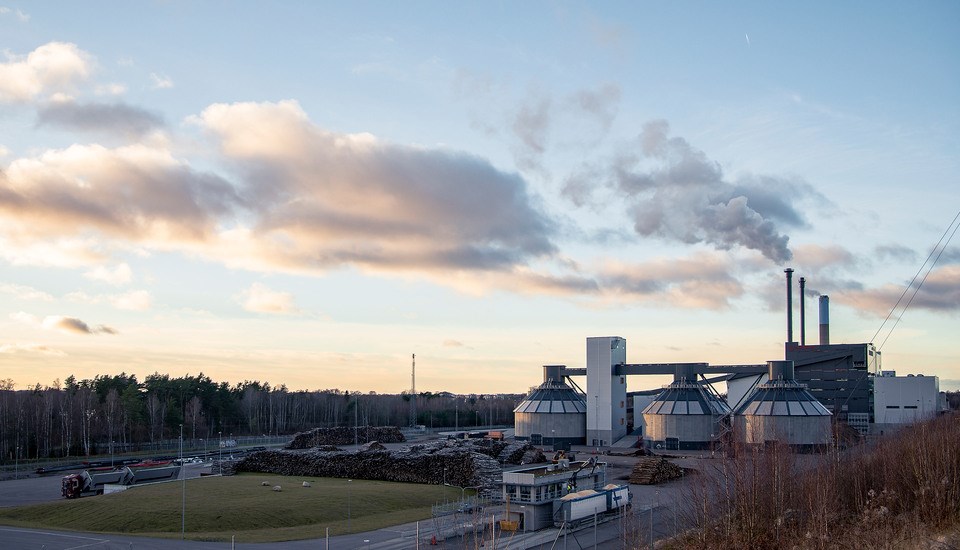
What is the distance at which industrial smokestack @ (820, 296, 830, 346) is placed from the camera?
116500 millimetres

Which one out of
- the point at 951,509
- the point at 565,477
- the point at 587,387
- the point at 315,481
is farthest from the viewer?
the point at 587,387

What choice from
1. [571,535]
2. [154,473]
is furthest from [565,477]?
[154,473]

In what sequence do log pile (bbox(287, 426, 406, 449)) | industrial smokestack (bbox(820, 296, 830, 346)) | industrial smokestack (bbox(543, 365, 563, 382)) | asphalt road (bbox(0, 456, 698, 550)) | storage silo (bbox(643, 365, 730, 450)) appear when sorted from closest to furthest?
asphalt road (bbox(0, 456, 698, 550))
storage silo (bbox(643, 365, 730, 450))
log pile (bbox(287, 426, 406, 449))
industrial smokestack (bbox(543, 365, 563, 382))
industrial smokestack (bbox(820, 296, 830, 346))

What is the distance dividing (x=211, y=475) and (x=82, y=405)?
48.6 m

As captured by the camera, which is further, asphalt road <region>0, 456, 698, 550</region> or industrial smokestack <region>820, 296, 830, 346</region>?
industrial smokestack <region>820, 296, 830, 346</region>

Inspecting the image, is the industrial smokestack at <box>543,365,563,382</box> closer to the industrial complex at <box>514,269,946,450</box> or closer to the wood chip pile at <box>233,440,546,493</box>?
the industrial complex at <box>514,269,946,450</box>

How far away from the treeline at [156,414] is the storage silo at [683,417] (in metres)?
48.5

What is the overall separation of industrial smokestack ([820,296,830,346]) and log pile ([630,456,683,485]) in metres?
57.0

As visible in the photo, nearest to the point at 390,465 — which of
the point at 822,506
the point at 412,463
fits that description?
the point at 412,463

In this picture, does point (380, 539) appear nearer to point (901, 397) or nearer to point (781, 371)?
point (781, 371)

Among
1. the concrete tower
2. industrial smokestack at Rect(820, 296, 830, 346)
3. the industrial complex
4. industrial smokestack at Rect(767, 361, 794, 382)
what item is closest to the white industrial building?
the industrial complex

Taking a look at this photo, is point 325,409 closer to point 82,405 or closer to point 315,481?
point 82,405

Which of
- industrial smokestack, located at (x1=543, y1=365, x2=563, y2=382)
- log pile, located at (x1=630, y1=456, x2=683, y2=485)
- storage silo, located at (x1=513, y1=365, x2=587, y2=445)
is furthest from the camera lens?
industrial smokestack, located at (x1=543, y1=365, x2=563, y2=382)

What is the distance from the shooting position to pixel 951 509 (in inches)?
1281
